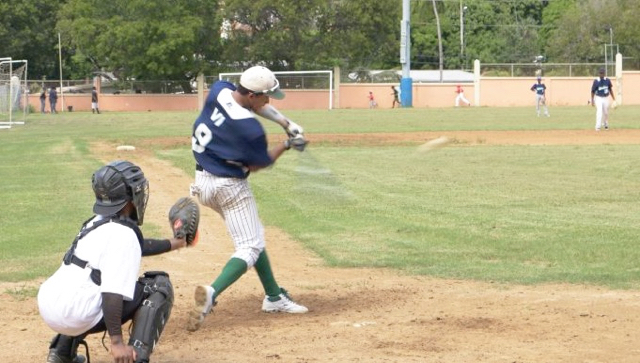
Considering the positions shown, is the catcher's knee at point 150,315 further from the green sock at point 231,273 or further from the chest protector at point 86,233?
the green sock at point 231,273

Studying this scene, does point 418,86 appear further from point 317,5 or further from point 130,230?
point 130,230

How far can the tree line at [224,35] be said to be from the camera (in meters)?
62.8

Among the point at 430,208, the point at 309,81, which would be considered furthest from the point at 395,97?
the point at 430,208

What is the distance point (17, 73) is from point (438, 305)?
34.0m

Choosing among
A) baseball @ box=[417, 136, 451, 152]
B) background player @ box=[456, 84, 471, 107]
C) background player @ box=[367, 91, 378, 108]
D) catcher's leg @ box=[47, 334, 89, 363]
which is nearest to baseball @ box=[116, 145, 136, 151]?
baseball @ box=[417, 136, 451, 152]

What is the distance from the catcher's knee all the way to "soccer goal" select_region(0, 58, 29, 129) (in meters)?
30.6

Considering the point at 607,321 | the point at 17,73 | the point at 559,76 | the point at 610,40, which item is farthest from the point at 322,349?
the point at 610,40

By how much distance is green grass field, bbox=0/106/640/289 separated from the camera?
9.66m

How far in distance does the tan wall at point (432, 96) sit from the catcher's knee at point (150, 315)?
52.5 metres

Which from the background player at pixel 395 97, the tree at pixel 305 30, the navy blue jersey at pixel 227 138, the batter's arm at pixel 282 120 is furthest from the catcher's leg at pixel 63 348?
the tree at pixel 305 30

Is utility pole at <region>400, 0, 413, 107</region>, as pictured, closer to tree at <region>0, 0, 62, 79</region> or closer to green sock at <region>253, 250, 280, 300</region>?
tree at <region>0, 0, 62, 79</region>

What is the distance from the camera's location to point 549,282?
28.2 feet

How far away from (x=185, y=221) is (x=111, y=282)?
3.04ft

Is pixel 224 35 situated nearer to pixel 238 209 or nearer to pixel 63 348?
pixel 238 209
